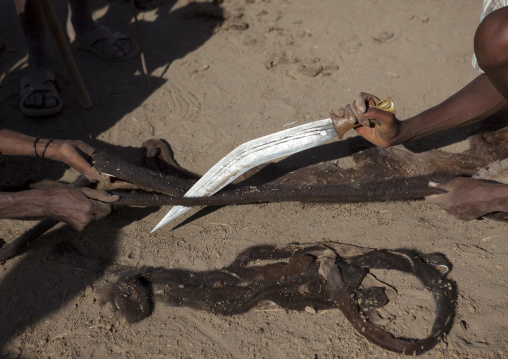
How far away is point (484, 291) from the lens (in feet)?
7.85

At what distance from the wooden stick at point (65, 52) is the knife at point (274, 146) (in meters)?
1.76

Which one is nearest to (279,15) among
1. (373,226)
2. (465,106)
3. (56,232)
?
(465,106)

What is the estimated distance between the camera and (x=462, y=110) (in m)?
2.81

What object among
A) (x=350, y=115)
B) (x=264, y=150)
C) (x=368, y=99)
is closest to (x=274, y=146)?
(x=264, y=150)

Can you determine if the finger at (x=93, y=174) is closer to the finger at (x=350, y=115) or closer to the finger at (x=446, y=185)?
the finger at (x=350, y=115)

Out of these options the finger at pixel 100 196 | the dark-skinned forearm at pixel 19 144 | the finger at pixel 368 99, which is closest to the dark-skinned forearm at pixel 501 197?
the finger at pixel 368 99

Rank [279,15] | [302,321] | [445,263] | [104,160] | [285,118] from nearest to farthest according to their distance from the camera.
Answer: [302,321] → [445,263] → [104,160] → [285,118] → [279,15]

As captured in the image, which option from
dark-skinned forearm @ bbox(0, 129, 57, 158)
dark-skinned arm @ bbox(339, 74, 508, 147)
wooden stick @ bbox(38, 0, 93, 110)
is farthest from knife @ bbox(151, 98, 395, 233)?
wooden stick @ bbox(38, 0, 93, 110)

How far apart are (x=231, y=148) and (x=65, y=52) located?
162 cm

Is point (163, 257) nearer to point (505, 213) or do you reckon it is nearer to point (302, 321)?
point (302, 321)

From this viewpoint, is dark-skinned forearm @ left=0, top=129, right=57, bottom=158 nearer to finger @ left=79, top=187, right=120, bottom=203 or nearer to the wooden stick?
finger @ left=79, top=187, right=120, bottom=203

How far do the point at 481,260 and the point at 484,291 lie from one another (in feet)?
0.72

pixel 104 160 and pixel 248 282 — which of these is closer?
pixel 248 282

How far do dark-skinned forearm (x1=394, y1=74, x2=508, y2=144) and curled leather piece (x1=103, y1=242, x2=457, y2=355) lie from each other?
803mm
